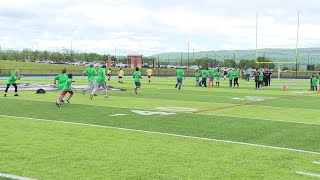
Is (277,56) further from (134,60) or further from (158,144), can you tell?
(158,144)

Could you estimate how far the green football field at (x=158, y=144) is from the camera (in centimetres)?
702

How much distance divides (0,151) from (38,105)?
9.33 m

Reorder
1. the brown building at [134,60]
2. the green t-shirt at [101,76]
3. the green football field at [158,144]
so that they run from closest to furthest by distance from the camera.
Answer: the green football field at [158,144] < the green t-shirt at [101,76] < the brown building at [134,60]

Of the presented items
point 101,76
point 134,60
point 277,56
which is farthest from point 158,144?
point 277,56

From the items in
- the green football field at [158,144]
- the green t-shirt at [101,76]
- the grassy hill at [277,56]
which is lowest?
the green football field at [158,144]

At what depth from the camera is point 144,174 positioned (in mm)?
6805

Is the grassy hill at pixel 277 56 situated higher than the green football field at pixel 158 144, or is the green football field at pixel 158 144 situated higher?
the grassy hill at pixel 277 56

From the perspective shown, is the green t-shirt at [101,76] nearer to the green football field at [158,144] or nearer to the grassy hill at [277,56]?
the green football field at [158,144]

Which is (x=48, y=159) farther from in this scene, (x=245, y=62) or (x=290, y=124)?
(x=245, y=62)

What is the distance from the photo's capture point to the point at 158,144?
366 inches

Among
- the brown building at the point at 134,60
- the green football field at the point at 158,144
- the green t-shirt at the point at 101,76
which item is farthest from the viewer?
the brown building at the point at 134,60

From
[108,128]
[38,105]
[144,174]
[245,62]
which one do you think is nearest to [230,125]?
[108,128]

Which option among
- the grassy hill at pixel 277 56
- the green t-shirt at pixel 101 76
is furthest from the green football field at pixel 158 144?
the grassy hill at pixel 277 56

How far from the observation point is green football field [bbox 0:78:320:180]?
277 inches
